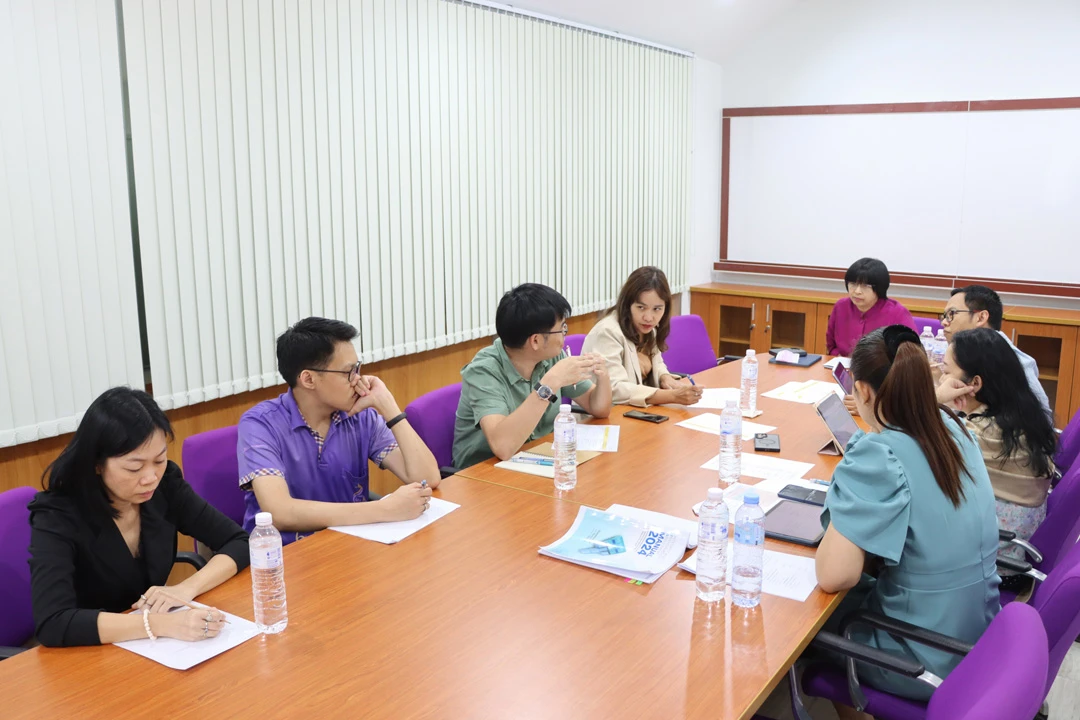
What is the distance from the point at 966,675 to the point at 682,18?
516 centimetres

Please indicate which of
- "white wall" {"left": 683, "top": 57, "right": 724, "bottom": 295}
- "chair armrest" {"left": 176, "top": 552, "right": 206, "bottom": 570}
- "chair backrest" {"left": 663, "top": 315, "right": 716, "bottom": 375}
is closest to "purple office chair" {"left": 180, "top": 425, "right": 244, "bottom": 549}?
"chair armrest" {"left": 176, "top": 552, "right": 206, "bottom": 570}

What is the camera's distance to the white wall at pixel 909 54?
551 cm

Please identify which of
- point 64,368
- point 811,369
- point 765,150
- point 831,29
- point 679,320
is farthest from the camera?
point 765,150

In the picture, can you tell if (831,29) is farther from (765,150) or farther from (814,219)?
(814,219)

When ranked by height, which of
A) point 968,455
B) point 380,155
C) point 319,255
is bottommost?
point 968,455

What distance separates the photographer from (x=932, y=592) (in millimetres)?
1940

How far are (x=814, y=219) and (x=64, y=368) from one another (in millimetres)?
5209

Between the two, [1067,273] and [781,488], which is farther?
[1067,273]

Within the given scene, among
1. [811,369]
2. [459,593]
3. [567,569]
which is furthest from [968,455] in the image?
[811,369]

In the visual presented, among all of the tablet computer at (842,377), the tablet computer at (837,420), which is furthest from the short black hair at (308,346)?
the tablet computer at (842,377)

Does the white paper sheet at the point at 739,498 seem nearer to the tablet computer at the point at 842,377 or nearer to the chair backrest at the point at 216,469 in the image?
the tablet computer at the point at 842,377

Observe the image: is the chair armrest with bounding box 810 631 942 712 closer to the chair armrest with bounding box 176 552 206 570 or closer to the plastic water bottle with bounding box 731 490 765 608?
the plastic water bottle with bounding box 731 490 765 608

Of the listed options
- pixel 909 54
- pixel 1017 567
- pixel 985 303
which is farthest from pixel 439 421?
pixel 909 54

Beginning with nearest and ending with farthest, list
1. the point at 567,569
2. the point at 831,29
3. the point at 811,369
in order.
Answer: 1. the point at 567,569
2. the point at 811,369
3. the point at 831,29
